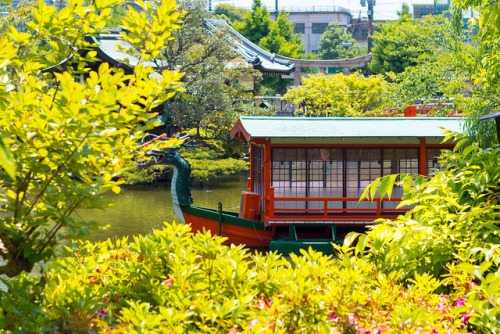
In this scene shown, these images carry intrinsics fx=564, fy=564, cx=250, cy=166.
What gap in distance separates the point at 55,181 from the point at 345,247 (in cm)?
158

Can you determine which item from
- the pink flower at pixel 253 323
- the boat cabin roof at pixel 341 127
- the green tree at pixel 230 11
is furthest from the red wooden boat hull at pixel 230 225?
the green tree at pixel 230 11

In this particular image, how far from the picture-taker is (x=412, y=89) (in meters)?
18.5

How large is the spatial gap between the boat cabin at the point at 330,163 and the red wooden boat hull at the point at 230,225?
0.33m

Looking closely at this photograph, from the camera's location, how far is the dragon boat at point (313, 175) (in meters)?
12.2

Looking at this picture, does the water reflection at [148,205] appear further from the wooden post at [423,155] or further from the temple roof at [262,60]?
the temple roof at [262,60]

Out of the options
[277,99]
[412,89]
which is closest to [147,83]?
[412,89]

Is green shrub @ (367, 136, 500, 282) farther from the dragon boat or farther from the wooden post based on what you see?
the wooden post

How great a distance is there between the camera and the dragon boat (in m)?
12.2

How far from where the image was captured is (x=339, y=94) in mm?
28156

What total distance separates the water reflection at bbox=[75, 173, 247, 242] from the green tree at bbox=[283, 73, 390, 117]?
5693 millimetres

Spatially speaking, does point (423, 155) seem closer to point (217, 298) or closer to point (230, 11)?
point (217, 298)

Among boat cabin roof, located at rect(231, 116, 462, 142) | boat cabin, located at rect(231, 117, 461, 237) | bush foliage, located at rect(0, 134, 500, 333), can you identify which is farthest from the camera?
boat cabin, located at rect(231, 117, 461, 237)

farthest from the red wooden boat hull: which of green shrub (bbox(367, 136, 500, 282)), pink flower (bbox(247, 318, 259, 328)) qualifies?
pink flower (bbox(247, 318, 259, 328))

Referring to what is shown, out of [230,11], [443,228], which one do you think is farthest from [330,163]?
[230,11]
